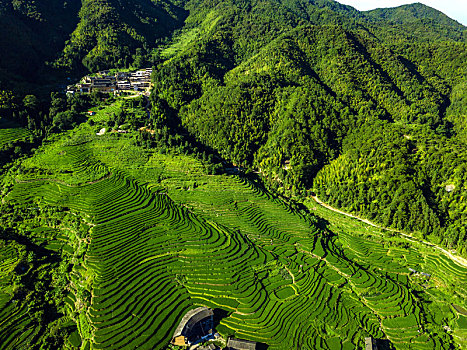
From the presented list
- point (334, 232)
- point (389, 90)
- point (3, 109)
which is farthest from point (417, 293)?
point (3, 109)

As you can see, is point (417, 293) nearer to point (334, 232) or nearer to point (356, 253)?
point (356, 253)

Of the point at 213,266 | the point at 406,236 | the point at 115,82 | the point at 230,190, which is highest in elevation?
the point at 115,82

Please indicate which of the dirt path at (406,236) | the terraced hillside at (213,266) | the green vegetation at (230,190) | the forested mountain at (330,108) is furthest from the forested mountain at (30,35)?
the dirt path at (406,236)

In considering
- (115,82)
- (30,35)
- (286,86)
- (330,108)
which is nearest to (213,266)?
(330,108)

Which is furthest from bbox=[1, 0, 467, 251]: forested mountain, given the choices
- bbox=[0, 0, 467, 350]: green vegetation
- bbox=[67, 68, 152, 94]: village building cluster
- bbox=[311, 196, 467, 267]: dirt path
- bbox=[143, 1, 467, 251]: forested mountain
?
bbox=[67, 68, 152, 94]: village building cluster

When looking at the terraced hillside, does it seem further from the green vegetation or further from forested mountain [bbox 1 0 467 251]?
forested mountain [bbox 1 0 467 251]

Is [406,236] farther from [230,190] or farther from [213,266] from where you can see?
[213,266]

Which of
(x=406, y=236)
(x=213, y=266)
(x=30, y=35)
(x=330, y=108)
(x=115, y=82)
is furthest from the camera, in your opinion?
(x=30, y=35)

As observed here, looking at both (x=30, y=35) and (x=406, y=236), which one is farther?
(x=30, y=35)
